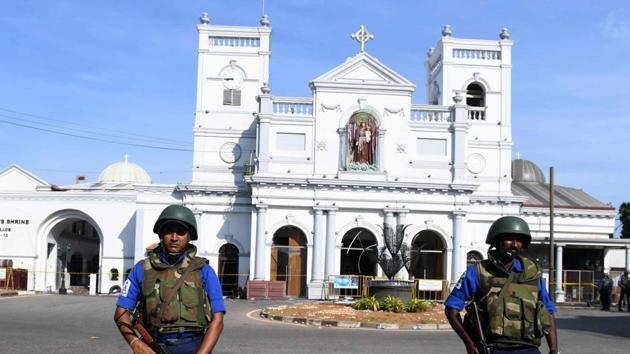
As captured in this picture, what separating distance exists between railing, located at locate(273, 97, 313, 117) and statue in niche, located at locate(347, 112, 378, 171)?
248 centimetres

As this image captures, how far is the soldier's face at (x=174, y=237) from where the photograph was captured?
20.7 feet

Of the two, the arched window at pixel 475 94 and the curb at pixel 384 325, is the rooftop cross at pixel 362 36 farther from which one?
the curb at pixel 384 325

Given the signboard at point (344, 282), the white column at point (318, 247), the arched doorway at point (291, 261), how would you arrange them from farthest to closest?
1. the arched doorway at point (291, 261)
2. the white column at point (318, 247)
3. the signboard at point (344, 282)

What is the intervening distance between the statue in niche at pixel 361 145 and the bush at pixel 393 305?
19075 millimetres

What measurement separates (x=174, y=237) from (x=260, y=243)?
127 ft

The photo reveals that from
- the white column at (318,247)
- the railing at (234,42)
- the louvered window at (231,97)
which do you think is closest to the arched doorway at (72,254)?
the louvered window at (231,97)

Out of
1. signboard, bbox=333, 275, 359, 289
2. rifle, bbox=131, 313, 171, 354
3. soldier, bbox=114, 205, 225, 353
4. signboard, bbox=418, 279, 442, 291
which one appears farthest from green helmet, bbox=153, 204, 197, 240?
signboard, bbox=333, 275, 359, 289

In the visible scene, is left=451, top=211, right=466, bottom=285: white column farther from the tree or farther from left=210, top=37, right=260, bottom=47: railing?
the tree

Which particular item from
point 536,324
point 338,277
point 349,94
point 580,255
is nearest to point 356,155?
point 349,94

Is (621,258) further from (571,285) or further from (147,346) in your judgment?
(147,346)

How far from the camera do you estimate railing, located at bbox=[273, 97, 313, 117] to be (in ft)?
153

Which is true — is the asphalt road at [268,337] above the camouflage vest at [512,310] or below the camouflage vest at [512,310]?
below

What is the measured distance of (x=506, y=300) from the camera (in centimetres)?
643

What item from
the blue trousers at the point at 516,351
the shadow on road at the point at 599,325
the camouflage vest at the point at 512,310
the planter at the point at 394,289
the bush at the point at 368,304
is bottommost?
the shadow on road at the point at 599,325
